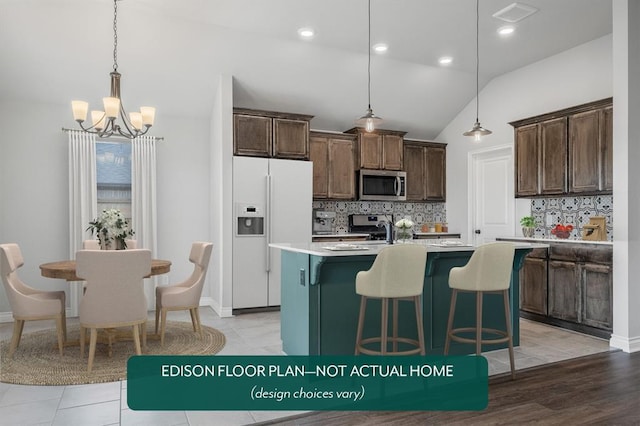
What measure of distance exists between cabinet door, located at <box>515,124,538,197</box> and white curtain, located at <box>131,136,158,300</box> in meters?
4.49

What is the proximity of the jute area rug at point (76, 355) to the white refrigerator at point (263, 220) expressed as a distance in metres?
0.92

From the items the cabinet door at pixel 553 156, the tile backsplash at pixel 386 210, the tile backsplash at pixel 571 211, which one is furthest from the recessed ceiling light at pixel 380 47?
the tile backsplash at pixel 571 211

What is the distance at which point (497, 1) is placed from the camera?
4.18 metres

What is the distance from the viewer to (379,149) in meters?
6.62

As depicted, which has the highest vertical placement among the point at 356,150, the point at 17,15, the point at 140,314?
the point at 17,15

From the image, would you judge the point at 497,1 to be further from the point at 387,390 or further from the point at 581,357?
the point at 387,390

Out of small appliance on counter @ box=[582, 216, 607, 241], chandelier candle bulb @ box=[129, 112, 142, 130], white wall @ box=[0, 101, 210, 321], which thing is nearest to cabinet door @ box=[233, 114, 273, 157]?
white wall @ box=[0, 101, 210, 321]

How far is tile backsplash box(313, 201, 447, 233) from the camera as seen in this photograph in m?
6.69

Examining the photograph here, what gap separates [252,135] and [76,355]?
121 inches

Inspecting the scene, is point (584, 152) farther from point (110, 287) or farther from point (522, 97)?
point (110, 287)

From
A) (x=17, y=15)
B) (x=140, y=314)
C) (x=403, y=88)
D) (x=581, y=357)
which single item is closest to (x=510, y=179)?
(x=403, y=88)

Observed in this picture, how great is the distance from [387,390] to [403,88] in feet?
14.3

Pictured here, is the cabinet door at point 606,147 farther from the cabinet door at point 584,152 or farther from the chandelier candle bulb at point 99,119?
the chandelier candle bulb at point 99,119

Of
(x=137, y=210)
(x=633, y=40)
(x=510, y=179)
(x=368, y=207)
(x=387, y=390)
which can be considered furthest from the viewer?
(x=368, y=207)
